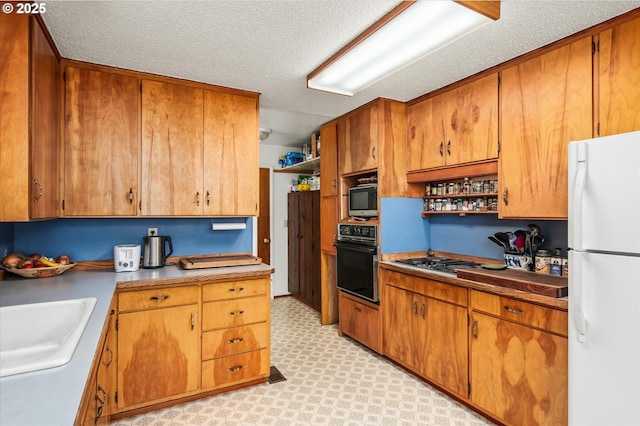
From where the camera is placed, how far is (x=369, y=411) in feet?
7.54

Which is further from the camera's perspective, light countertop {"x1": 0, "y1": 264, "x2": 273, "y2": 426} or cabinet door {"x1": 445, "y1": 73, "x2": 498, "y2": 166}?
cabinet door {"x1": 445, "y1": 73, "x2": 498, "y2": 166}

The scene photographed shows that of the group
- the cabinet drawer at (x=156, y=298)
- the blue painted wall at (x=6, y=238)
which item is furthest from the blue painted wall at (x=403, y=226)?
the blue painted wall at (x=6, y=238)

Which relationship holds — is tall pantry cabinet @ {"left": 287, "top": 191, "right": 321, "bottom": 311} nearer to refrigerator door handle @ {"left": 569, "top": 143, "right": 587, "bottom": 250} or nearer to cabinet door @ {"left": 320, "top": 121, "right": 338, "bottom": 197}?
cabinet door @ {"left": 320, "top": 121, "right": 338, "bottom": 197}

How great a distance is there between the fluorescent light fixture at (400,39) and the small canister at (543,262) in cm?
153

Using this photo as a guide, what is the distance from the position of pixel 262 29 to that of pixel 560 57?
1.78 meters

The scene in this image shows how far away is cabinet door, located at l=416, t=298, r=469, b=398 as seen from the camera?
2342mm

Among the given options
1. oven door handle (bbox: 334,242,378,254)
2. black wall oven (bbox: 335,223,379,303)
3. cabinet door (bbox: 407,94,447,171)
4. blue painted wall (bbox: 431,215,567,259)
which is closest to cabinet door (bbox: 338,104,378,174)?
cabinet door (bbox: 407,94,447,171)

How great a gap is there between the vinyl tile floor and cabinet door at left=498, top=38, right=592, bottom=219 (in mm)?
1435

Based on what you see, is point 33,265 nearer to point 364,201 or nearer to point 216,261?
point 216,261

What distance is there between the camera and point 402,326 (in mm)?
2850

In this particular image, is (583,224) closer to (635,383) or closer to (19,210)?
(635,383)

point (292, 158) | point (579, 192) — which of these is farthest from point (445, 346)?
point (292, 158)

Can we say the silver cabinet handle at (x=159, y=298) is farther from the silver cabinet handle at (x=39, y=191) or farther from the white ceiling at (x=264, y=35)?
the white ceiling at (x=264, y=35)

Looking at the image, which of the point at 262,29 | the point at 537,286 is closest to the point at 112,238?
the point at 262,29
